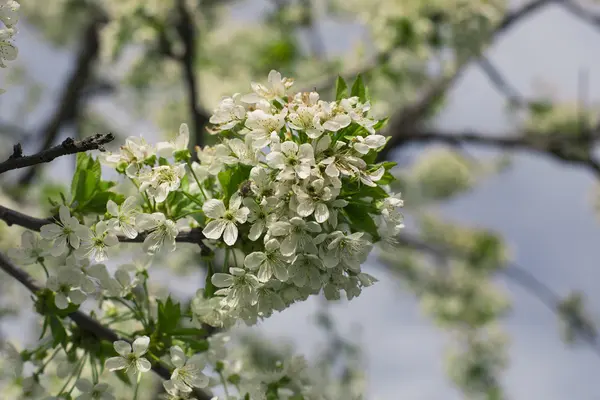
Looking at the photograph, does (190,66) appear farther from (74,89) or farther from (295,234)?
(295,234)

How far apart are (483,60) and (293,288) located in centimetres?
485

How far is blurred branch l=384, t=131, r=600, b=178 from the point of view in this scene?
5734 millimetres

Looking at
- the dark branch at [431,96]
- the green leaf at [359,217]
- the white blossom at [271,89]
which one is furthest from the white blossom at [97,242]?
the dark branch at [431,96]

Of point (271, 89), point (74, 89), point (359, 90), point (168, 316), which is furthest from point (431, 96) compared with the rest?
point (168, 316)

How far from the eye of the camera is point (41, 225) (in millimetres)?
2004

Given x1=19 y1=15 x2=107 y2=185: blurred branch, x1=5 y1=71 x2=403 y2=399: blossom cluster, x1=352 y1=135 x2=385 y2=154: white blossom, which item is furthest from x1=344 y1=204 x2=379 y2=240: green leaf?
x1=19 y1=15 x2=107 y2=185: blurred branch

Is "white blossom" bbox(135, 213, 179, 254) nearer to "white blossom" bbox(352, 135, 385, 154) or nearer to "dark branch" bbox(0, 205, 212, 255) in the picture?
"dark branch" bbox(0, 205, 212, 255)

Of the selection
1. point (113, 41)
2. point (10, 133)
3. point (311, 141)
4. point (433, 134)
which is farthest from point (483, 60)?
point (10, 133)

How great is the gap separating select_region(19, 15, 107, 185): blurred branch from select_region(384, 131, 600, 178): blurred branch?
13.1 ft

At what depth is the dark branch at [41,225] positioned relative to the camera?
6.57 ft

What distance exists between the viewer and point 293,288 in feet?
6.30

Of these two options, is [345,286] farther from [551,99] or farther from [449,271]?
[449,271]

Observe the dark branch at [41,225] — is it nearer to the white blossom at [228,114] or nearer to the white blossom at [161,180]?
the white blossom at [161,180]

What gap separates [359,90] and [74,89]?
21.8 feet
